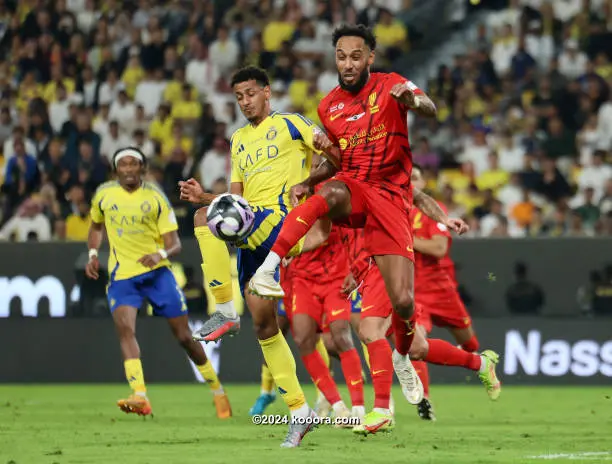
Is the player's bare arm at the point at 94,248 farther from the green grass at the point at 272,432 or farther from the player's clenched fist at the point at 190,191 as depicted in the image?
the player's clenched fist at the point at 190,191

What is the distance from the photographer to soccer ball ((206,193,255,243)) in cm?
902

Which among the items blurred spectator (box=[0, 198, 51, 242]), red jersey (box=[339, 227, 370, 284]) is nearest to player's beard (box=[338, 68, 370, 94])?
red jersey (box=[339, 227, 370, 284])

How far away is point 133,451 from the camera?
943 centimetres

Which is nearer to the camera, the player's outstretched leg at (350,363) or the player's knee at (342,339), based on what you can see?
the player's outstretched leg at (350,363)

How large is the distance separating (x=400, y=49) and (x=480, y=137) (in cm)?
293

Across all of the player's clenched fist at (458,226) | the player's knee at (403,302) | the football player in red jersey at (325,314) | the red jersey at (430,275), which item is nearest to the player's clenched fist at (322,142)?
the player's knee at (403,302)

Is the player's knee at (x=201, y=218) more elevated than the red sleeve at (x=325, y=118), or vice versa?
the red sleeve at (x=325, y=118)

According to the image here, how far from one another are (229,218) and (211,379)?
172 inches

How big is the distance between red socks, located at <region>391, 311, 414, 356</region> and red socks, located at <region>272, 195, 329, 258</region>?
1287 mm

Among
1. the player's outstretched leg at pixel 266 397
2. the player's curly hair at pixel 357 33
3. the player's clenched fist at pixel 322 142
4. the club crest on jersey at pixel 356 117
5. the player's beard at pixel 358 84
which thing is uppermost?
the player's curly hair at pixel 357 33

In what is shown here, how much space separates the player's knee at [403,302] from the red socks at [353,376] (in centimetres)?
185

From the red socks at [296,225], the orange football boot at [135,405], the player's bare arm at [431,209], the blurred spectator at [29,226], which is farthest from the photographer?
the blurred spectator at [29,226]

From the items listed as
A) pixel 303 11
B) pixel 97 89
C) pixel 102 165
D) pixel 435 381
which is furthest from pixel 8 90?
pixel 435 381

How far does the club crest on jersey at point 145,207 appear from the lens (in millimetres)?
13352
